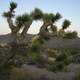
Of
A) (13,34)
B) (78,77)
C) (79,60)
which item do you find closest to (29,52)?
(13,34)

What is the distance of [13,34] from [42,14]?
63.4 inches

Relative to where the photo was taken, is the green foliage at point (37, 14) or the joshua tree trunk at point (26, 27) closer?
the green foliage at point (37, 14)

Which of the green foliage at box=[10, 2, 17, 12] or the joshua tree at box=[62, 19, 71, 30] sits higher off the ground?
the green foliage at box=[10, 2, 17, 12]

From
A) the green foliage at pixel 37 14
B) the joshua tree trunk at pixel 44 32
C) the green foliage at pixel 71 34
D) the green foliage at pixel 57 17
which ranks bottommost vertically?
the green foliage at pixel 71 34

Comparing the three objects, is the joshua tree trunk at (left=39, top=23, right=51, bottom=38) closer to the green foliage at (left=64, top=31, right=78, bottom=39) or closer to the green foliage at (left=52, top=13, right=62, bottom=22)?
the green foliage at (left=52, top=13, right=62, bottom=22)

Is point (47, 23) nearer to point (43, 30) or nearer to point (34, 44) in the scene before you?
point (43, 30)

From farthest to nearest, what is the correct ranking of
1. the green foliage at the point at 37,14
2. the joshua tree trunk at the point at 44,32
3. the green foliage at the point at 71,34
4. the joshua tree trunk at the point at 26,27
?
1. the green foliage at the point at 71,34
2. the joshua tree trunk at the point at 44,32
3. the joshua tree trunk at the point at 26,27
4. the green foliage at the point at 37,14

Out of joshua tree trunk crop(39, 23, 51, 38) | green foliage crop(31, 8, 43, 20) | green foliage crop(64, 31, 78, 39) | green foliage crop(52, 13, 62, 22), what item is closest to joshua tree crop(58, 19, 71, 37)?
green foliage crop(64, 31, 78, 39)

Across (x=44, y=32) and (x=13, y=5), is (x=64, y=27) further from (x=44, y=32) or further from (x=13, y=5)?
(x=13, y=5)

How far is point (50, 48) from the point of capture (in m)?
28.1

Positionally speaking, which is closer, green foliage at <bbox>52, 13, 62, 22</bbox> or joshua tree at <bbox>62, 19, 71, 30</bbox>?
green foliage at <bbox>52, 13, 62, 22</bbox>

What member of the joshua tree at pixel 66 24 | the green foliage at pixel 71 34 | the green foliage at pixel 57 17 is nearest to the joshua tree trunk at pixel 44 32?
the green foliage at pixel 57 17

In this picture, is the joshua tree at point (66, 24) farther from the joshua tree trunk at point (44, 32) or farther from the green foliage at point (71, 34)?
the joshua tree trunk at point (44, 32)

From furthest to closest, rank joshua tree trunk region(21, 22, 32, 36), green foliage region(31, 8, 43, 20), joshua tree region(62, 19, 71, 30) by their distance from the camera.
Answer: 1. joshua tree region(62, 19, 71, 30)
2. joshua tree trunk region(21, 22, 32, 36)
3. green foliage region(31, 8, 43, 20)
